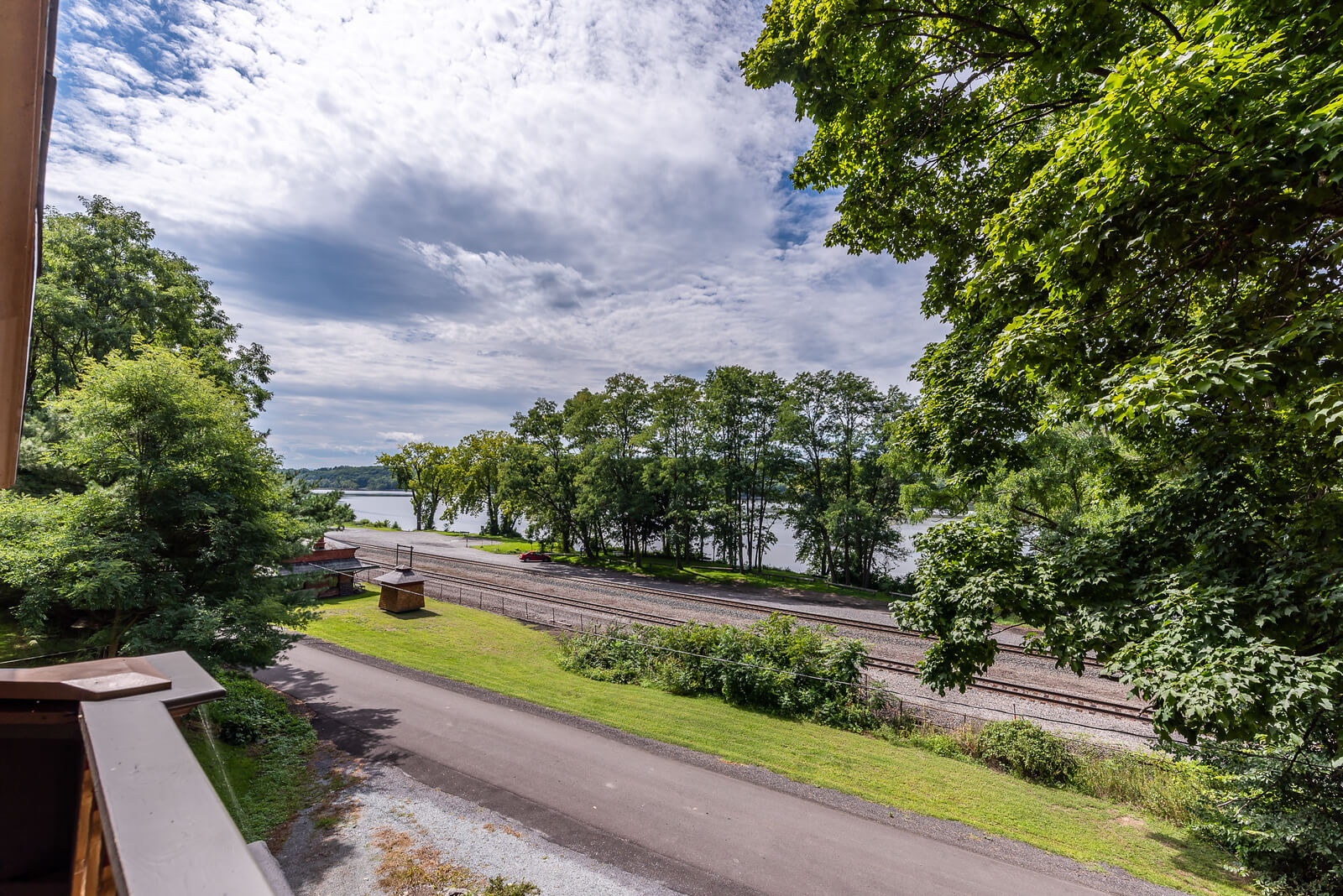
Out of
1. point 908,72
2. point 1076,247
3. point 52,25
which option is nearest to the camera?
point 52,25

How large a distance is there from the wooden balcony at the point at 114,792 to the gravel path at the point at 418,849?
631 centimetres

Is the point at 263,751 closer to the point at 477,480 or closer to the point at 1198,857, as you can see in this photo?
the point at 1198,857

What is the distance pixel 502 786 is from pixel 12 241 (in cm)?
1003

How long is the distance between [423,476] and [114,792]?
222ft

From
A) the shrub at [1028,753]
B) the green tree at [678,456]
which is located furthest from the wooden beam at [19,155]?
the green tree at [678,456]

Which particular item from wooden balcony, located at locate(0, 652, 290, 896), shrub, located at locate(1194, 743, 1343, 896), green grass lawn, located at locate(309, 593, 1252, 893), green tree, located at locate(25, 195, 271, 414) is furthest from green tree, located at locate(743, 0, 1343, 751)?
green tree, located at locate(25, 195, 271, 414)

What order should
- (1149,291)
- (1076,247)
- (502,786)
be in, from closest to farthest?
(1076,247)
(1149,291)
(502,786)

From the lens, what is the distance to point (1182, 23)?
5.17 m

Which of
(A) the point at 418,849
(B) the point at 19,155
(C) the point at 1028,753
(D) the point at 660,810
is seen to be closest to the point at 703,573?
(C) the point at 1028,753

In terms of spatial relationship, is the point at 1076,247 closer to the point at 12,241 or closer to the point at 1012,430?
the point at 1012,430

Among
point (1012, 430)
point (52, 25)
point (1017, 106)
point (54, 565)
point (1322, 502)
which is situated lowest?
point (54, 565)

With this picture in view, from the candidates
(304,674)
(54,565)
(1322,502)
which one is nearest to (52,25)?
(1322,502)

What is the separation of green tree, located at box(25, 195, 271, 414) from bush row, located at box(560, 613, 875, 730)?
42.3ft

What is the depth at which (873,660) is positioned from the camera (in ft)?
57.8
